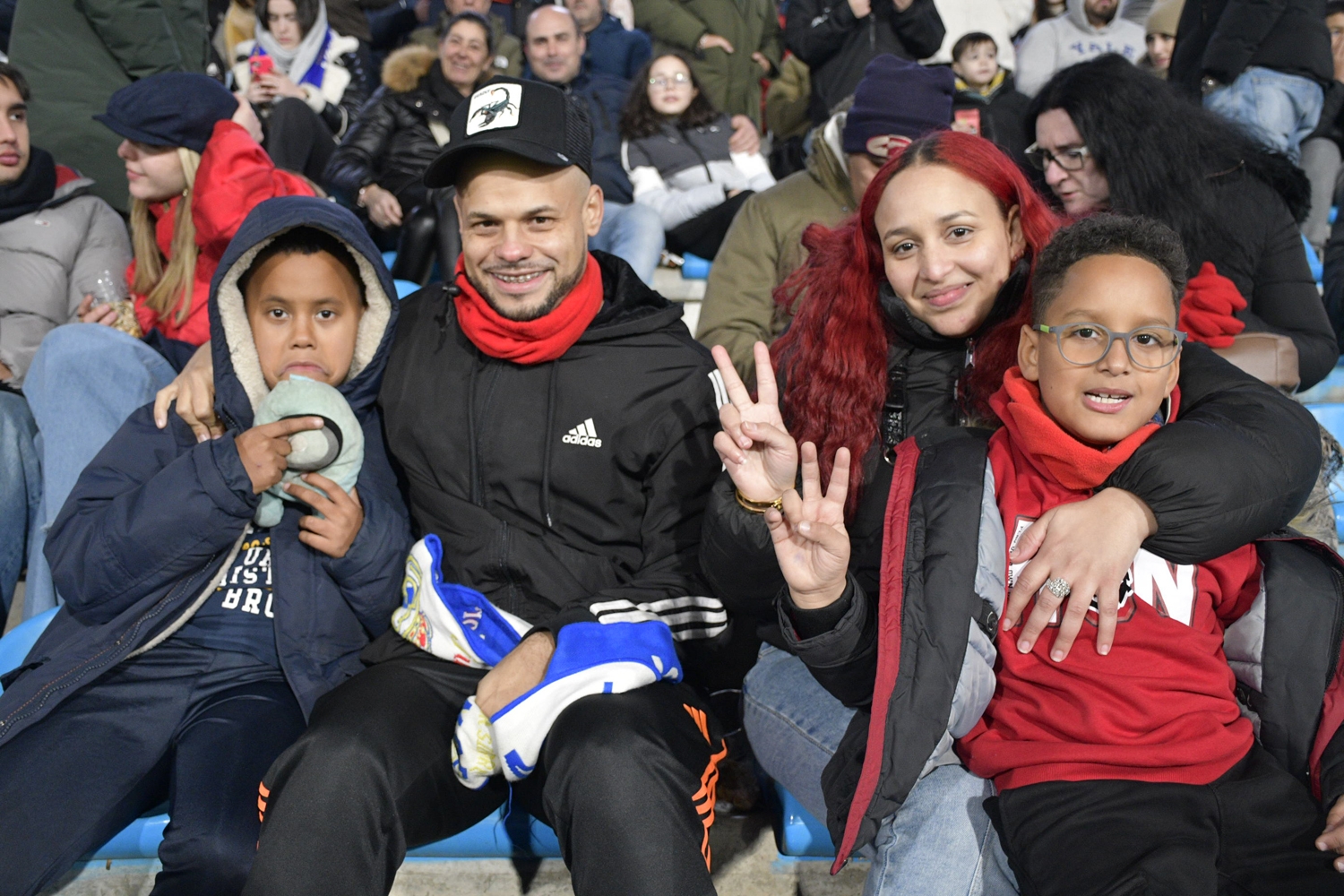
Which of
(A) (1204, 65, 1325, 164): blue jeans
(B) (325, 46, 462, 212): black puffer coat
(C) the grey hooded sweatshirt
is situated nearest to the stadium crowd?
(B) (325, 46, 462, 212): black puffer coat

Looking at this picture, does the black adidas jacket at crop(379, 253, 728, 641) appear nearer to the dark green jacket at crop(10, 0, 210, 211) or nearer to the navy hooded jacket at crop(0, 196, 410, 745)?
the navy hooded jacket at crop(0, 196, 410, 745)

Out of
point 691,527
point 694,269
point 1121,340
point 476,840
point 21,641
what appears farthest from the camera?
point 694,269

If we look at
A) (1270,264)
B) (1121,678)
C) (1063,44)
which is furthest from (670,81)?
(1121,678)

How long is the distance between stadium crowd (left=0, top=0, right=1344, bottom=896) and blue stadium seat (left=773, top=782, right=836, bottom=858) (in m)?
0.14

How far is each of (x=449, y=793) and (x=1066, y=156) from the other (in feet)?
7.79

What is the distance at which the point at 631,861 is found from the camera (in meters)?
1.55

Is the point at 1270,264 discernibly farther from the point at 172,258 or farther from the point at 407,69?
the point at 407,69

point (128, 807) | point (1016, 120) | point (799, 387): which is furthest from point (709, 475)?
point (1016, 120)

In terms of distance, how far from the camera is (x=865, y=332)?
2.15 m

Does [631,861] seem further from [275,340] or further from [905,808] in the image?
[275,340]

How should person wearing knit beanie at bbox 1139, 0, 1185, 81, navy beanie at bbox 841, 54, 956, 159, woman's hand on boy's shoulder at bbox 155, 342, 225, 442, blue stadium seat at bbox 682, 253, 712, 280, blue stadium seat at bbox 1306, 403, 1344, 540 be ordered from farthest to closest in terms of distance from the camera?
person wearing knit beanie at bbox 1139, 0, 1185, 81, blue stadium seat at bbox 682, 253, 712, 280, navy beanie at bbox 841, 54, 956, 159, blue stadium seat at bbox 1306, 403, 1344, 540, woman's hand on boy's shoulder at bbox 155, 342, 225, 442

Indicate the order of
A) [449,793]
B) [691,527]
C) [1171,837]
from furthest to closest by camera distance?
[691,527], [449,793], [1171,837]

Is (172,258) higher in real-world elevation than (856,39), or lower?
lower

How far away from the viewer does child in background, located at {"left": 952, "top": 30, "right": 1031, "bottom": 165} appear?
4469 mm
